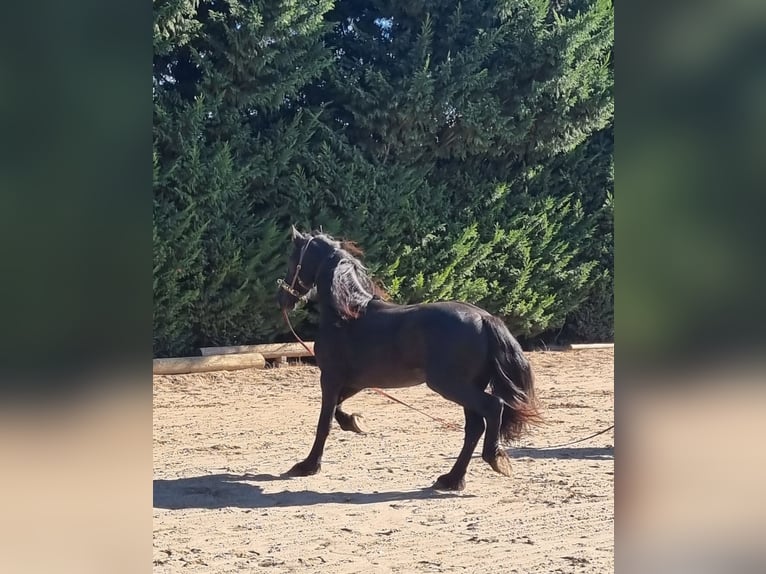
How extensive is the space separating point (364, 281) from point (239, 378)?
4692 mm

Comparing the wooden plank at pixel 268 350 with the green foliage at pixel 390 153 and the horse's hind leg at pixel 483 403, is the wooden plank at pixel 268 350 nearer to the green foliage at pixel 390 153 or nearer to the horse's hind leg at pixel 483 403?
the green foliage at pixel 390 153

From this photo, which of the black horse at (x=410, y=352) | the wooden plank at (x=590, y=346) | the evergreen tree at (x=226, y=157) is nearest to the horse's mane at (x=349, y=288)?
the black horse at (x=410, y=352)

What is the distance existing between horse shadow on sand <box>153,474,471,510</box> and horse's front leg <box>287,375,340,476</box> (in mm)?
325

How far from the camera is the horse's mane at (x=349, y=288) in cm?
525

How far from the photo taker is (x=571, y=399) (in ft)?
27.6

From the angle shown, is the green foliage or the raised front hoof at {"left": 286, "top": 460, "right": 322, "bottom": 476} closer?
the raised front hoof at {"left": 286, "top": 460, "right": 322, "bottom": 476}

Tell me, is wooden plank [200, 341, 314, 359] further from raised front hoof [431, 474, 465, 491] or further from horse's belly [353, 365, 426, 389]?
raised front hoof [431, 474, 465, 491]

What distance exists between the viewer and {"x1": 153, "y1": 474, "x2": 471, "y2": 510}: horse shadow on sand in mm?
4547

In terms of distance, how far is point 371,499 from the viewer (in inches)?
183

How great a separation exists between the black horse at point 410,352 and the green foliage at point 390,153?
459 cm

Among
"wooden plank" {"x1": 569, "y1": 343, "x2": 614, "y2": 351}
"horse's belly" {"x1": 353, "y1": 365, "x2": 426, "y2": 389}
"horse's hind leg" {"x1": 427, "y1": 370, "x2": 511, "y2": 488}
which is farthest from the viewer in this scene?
"wooden plank" {"x1": 569, "y1": 343, "x2": 614, "y2": 351}

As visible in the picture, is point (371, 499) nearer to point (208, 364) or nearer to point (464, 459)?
point (464, 459)

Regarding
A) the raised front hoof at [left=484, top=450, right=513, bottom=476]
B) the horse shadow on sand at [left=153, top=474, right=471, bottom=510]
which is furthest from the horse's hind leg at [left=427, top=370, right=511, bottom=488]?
the horse shadow on sand at [left=153, top=474, right=471, bottom=510]
